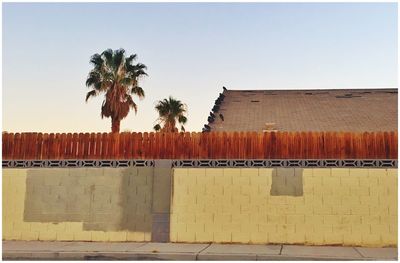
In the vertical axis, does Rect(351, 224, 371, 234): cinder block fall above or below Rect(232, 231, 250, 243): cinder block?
above

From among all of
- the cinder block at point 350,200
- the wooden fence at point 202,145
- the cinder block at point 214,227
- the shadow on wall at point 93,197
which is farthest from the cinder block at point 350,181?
the shadow on wall at point 93,197

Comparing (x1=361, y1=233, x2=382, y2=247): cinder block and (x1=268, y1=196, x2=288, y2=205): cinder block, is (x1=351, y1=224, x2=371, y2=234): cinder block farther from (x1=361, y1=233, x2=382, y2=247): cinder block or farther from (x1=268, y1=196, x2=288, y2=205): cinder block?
(x1=268, y1=196, x2=288, y2=205): cinder block

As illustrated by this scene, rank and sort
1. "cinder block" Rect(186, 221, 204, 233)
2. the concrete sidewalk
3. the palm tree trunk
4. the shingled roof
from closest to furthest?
the concrete sidewalk < "cinder block" Rect(186, 221, 204, 233) < the shingled roof < the palm tree trunk

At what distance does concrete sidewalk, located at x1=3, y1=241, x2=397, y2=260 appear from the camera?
925 centimetres

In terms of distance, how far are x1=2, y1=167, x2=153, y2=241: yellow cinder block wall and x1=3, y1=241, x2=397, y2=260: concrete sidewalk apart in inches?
26.1

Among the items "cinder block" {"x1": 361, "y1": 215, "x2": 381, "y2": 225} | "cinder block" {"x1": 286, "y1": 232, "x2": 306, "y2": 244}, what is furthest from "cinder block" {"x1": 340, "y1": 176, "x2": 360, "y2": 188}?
"cinder block" {"x1": 286, "y1": 232, "x2": 306, "y2": 244}

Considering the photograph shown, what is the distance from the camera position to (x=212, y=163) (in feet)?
36.7

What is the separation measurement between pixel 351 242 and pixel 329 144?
2.43 meters

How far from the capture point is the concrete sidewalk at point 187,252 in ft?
30.3

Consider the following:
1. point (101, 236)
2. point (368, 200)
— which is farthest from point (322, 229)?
point (101, 236)

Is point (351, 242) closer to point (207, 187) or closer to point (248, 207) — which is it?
point (248, 207)

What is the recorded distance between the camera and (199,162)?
1124 centimetres

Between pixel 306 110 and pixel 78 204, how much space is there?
51.3 ft

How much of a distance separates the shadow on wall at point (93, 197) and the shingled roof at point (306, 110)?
9550 mm
